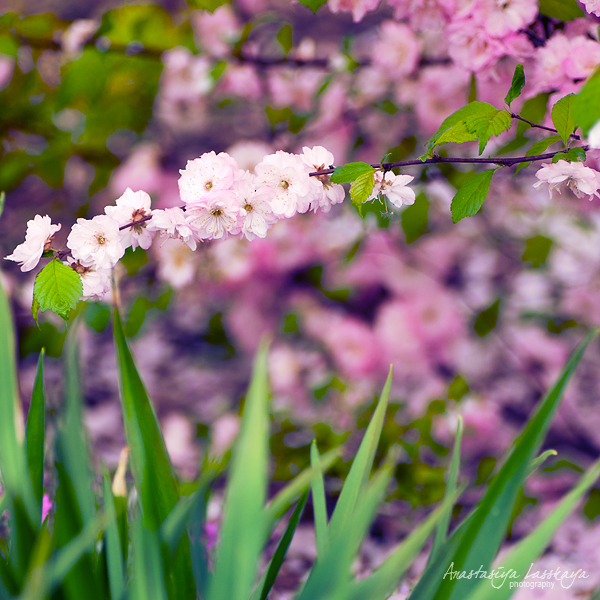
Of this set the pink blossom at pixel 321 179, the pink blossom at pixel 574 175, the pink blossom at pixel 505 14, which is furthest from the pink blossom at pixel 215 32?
the pink blossom at pixel 574 175

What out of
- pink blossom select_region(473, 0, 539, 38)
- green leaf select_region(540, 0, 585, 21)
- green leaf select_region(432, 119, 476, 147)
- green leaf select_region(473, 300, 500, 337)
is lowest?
green leaf select_region(473, 300, 500, 337)

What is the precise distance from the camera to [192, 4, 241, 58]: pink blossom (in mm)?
1036

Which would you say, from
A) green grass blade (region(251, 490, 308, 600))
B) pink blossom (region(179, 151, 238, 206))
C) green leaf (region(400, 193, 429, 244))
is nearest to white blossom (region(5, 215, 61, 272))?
pink blossom (region(179, 151, 238, 206))

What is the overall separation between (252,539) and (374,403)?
28.5 inches

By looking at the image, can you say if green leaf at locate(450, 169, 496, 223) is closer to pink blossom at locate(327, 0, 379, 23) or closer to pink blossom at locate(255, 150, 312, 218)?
pink blossom at locate(255, 150, 312, 218)

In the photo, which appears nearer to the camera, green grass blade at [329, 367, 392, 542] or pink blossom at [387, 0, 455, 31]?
green grass blade at [329, 367, 392, 542]

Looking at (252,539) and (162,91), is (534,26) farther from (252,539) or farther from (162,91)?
(162,91)

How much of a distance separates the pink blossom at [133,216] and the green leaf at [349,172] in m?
0.16

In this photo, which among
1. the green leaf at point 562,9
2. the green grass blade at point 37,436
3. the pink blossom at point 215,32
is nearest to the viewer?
the green grass blade at point 37,436

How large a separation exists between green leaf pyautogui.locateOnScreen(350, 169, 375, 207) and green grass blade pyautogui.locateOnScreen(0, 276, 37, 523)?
0.32m

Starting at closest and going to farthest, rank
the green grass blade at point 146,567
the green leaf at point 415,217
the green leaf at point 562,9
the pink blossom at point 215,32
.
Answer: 1. the green grass blade at point 146,567
2. the green leaf at point 562,9
3. the green leaf at point 415,217
4. the pink blossom at point 215,32

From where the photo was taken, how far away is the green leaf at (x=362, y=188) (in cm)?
41

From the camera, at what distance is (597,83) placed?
282mm

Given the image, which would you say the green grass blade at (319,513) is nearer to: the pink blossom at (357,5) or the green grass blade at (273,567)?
the green grass blade at (273,567)
